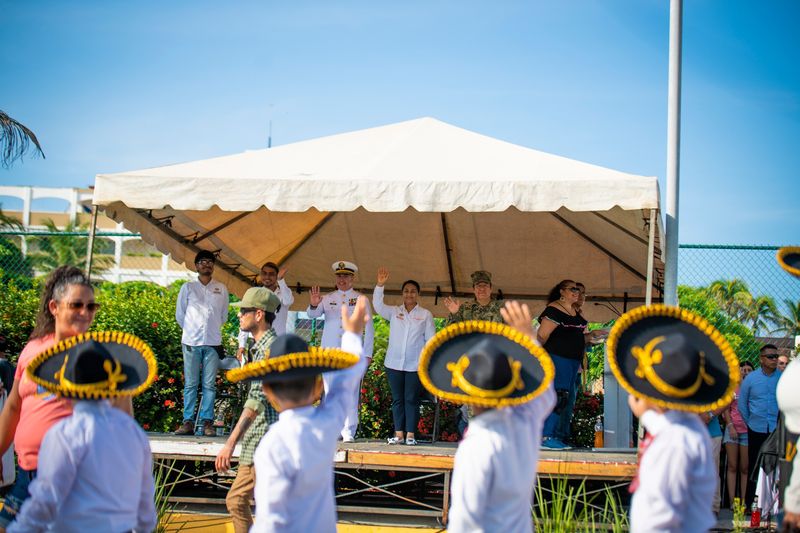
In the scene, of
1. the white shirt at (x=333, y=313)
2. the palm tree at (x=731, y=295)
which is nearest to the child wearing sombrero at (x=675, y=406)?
the white shirt at (x=333, y=313)

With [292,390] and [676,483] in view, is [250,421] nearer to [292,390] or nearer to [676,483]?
[292,390]

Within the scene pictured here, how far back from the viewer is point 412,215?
1037 cm

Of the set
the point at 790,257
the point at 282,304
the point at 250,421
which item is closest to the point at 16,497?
the point at 250,421

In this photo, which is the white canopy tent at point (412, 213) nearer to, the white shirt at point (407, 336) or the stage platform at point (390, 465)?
the white shirt at point (407, 336)

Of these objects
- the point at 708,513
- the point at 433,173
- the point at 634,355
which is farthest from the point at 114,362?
the point at 433,173

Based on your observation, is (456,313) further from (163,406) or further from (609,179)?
(163,406)

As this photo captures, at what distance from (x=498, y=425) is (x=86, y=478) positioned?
1599mm

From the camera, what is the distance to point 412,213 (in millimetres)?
10328

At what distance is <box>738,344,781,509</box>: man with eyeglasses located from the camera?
8.49 metres

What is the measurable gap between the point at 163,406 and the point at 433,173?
4214mm

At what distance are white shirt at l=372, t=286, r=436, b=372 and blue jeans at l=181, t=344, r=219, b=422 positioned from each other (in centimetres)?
176

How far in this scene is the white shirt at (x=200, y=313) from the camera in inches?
323

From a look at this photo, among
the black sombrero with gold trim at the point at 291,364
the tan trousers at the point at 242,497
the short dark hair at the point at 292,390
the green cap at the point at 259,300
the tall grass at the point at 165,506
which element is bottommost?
the tall grass at the point at 165,506

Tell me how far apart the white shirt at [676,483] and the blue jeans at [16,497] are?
2769 millimetres
